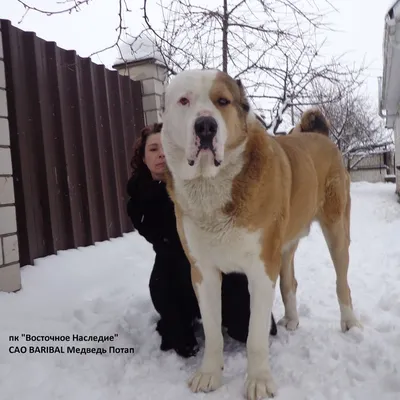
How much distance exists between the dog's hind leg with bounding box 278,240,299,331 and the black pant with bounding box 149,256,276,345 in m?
0.22

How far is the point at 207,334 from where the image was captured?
221 centimetres

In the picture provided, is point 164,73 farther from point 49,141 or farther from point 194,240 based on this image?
point 194,240

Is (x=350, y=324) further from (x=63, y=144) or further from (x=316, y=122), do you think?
(x=63, y=144)

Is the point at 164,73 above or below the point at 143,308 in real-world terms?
above

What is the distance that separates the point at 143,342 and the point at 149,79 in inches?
166

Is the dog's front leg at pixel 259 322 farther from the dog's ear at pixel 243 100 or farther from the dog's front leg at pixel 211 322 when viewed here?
the dog's ear at pixel 243 100

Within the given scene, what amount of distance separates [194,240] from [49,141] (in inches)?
111

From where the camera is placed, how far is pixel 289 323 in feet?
9.05

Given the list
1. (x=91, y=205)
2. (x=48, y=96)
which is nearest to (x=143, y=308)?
(x=91, y=205)

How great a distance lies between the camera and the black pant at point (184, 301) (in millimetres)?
2529

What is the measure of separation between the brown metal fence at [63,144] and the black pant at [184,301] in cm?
173

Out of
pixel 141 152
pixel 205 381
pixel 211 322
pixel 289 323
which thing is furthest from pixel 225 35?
pixel 205 381

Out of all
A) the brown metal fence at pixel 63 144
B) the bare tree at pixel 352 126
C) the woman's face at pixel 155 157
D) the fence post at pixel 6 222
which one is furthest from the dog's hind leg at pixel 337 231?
the bare tree at pixel 352 126

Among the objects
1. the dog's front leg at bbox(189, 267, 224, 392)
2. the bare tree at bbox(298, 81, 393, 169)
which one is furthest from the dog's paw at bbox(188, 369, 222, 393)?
the bare tree at bbox(298, 81, 393, 169)
